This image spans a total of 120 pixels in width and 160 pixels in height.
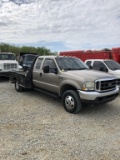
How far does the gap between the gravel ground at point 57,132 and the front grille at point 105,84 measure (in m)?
0.86

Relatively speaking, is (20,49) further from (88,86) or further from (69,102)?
(88,86)

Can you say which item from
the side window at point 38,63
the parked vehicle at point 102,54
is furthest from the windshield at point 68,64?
the parked vehicle at point 102,54

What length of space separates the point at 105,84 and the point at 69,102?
1281mm

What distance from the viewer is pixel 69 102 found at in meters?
5.91

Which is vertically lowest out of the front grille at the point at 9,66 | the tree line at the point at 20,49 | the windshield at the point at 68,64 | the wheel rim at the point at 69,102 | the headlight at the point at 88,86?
the wheel rim at the point at 69,102

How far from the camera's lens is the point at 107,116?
19.0ft

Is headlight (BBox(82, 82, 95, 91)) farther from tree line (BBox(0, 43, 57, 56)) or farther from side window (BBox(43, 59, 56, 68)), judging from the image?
tree line (BBox(0, 43, 57, 56))

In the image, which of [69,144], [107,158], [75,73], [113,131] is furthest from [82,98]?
[107,158]

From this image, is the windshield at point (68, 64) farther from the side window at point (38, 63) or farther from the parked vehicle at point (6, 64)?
Answer: the parked vehicle at point (6, 64)

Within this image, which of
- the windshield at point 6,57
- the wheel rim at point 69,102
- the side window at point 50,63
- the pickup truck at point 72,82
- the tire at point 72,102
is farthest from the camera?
the windshield at point 6,57

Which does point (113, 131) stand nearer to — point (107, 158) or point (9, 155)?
point (107, 158)

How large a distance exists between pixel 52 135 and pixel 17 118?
1.53 m

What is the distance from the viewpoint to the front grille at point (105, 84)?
219 inches

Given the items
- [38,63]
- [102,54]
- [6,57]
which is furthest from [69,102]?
[6,57]
